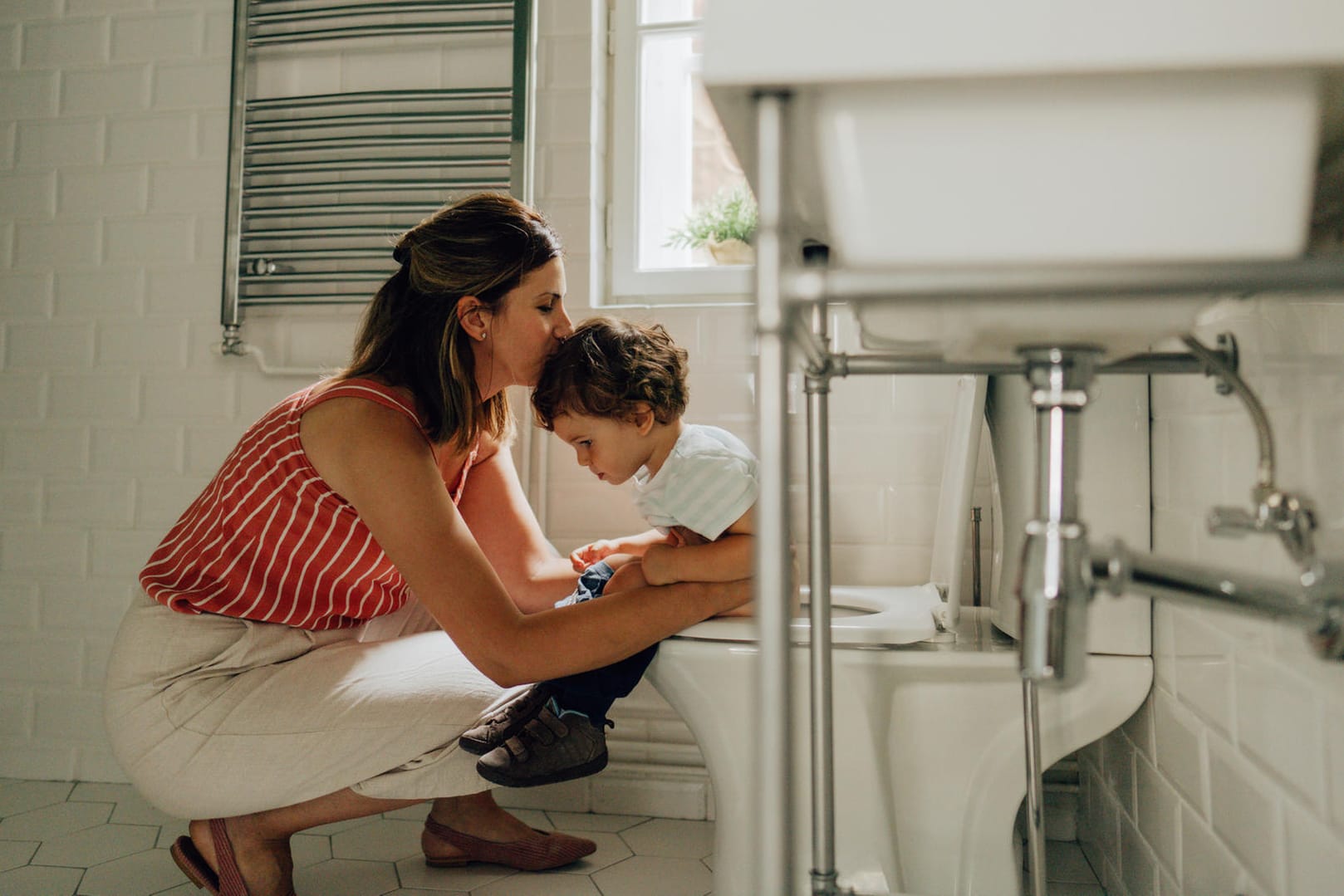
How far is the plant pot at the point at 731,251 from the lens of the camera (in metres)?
1.75

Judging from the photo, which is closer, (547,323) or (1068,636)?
(1068,636)

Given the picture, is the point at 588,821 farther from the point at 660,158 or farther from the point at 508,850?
the point at 660,158

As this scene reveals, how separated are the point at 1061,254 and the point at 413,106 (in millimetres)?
1594

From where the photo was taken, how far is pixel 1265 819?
80 cm

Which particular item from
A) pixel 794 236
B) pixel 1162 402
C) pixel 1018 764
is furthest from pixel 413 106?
pixel 1018 764

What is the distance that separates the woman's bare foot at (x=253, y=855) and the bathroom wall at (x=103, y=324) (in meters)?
0.84

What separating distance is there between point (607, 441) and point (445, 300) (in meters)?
0.31

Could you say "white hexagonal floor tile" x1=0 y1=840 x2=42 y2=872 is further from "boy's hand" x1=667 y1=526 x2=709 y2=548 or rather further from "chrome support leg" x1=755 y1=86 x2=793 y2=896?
"chrome support leg" x1=755 y1=86 x2=793 y2=896

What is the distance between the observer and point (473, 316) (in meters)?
1.28

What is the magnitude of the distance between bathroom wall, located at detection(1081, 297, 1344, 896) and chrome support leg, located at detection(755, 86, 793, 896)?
Answer: 432 mm

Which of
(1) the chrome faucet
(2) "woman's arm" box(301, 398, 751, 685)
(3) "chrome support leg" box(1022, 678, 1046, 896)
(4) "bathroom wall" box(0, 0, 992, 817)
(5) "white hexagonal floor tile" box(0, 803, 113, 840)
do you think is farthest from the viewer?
(4) "bathroom wall" box(0, 0, 992, 817)

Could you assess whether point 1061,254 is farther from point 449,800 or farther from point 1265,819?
point 449,800

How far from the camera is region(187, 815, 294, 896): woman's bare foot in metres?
1.22

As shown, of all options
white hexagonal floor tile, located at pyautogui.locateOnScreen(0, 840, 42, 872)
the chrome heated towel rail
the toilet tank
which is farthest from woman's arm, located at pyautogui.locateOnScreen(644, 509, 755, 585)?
white hexagonal floor tile, located at pyautogui.locateOnScreen(0, 840, 42, 872)
